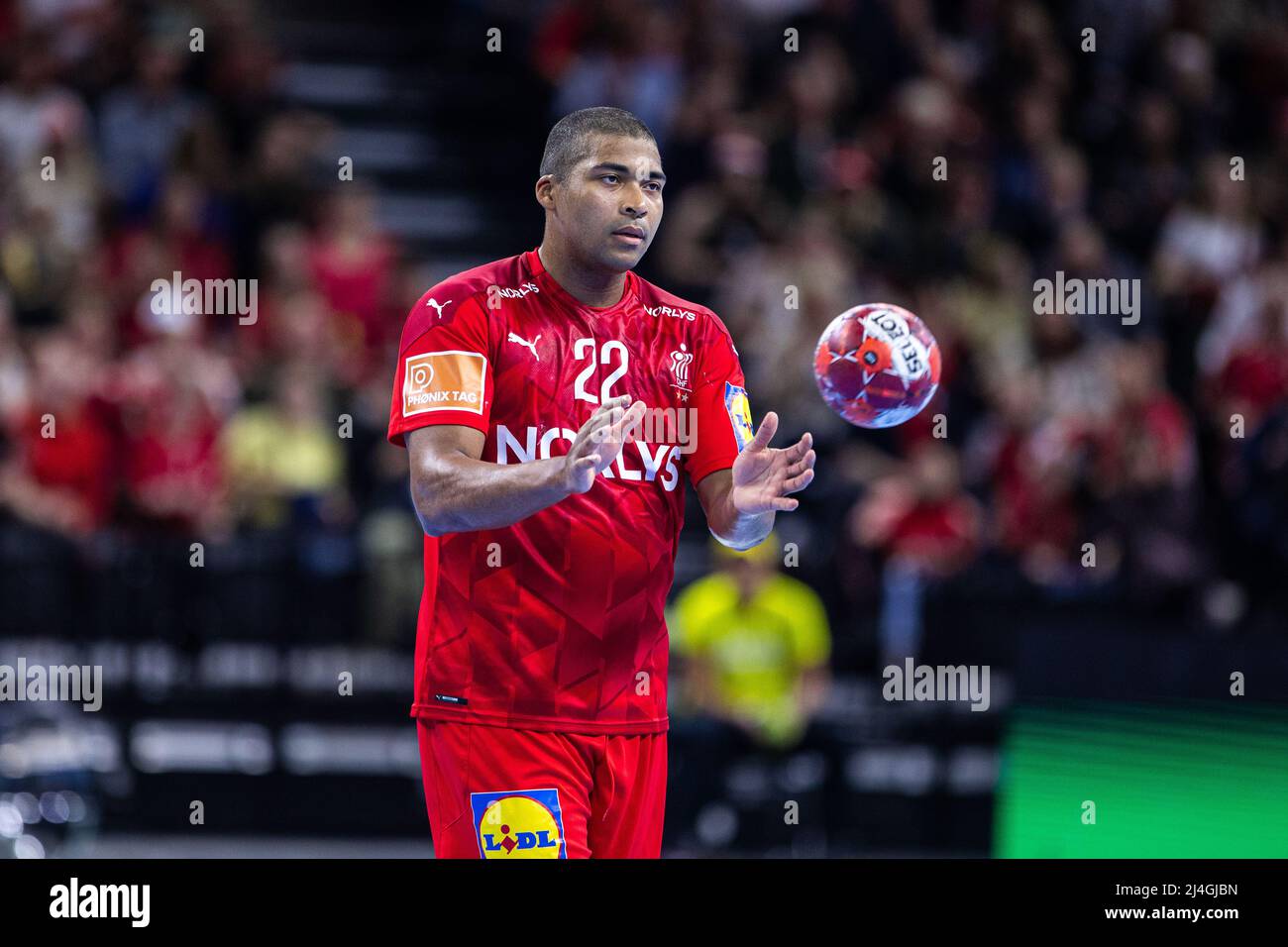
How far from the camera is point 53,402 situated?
11867mm

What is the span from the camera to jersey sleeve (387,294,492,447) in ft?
17.4

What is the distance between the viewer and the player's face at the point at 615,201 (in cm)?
545

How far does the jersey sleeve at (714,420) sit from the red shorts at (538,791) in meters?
0.82

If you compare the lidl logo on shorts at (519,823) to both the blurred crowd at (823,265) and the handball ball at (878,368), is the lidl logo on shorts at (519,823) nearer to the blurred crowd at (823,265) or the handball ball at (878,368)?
the handball ball at (878,368)

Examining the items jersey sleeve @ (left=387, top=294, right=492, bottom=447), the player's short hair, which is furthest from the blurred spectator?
jersey sleeve @ (left=387, top=294, right=492, bottom=447)

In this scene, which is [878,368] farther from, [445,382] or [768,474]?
[445,382]

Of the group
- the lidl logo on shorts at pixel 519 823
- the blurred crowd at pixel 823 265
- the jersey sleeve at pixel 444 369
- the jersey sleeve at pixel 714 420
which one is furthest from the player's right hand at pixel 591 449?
the blurred crowd at pixel 823 265

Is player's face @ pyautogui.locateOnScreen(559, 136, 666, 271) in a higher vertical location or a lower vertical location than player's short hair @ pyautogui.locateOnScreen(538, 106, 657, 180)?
lower

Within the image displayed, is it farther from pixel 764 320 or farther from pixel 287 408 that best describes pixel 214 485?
pixel 764 320

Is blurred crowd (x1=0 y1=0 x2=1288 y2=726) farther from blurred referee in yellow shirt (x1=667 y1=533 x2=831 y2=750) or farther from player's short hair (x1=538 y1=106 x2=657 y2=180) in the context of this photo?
player's short hair (x1=538 y1=106 x2=657 y2=180)

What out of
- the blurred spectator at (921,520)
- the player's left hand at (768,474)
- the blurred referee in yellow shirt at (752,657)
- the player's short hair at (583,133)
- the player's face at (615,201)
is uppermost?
the player's short hair at (583,133)

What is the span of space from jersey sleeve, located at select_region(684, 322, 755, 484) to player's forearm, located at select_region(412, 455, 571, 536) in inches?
28.5
